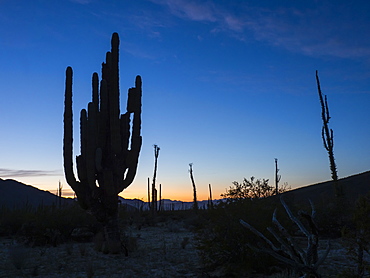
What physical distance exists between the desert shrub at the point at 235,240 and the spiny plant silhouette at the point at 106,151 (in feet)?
12.4

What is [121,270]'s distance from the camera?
8.95 m

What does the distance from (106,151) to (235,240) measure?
5703 mm

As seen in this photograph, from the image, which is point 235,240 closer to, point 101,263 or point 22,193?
point 101,263

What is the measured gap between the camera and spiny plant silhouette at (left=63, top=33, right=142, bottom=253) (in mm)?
11578

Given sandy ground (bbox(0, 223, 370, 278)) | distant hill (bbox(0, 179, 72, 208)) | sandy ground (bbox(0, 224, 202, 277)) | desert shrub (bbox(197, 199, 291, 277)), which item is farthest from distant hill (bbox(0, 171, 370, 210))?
desert shrub (bbox(197, 199, 291, 277))

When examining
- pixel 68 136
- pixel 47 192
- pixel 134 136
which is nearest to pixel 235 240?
pixel 134 136

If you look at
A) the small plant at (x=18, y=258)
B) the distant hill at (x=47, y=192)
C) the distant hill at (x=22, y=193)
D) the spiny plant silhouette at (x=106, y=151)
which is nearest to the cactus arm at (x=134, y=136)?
the spiny plant silhouette at (x=106, y=151)

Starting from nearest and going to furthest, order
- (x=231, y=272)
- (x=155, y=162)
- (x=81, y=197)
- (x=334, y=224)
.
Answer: (x=231, y=272), (x=81, y=197), (x=334, y=224), (x=155, y=162)

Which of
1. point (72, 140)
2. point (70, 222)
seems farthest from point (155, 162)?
point (72, 140)

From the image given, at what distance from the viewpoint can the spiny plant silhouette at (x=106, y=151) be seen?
11.6m

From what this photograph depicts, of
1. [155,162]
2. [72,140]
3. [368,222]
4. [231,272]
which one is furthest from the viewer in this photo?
[155,162]

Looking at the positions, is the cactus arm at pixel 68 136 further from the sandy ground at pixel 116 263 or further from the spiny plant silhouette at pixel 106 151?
the sandy ground at pixel 116 263

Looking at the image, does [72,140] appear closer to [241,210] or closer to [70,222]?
[70,222]

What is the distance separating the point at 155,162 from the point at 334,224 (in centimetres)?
2376
